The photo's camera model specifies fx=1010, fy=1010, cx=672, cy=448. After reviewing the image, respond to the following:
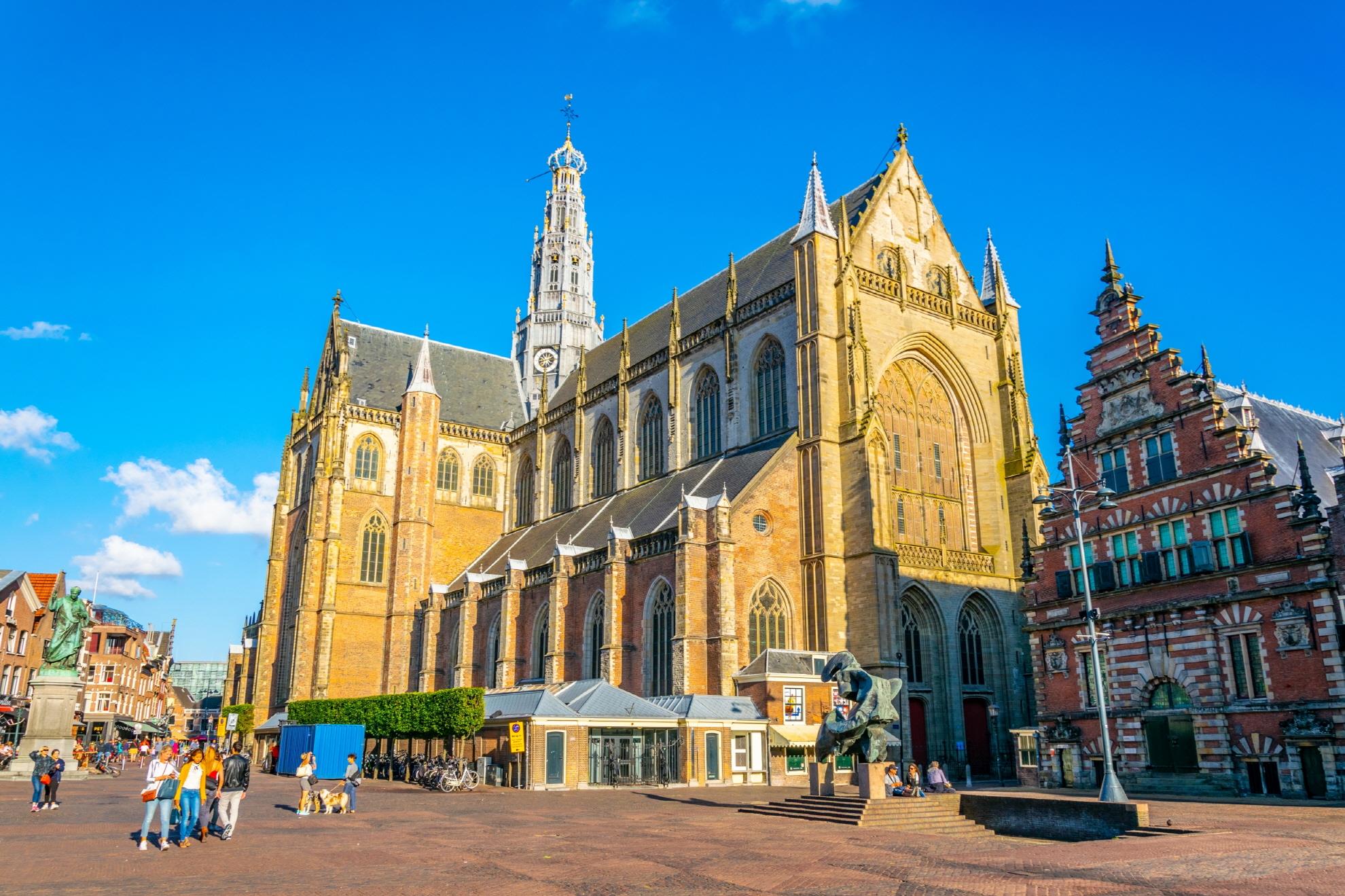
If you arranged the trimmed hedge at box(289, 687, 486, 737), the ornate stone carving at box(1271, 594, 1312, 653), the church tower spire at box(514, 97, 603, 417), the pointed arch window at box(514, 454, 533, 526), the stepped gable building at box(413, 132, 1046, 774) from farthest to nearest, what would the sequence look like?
the church tower spire at box(514, 97, 603, 417), the pointed arch window at box(514, 454, 533, 526), the stepped gable building at box(413, 132, 1046, 774), the trimmed hedge at box(289, 687, 486, 737), the ornate stone carving at box(1271, 594, 1312, 653)

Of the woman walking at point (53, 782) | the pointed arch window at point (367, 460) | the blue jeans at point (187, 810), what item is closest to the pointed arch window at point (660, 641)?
the woman walking at point (53, 782)

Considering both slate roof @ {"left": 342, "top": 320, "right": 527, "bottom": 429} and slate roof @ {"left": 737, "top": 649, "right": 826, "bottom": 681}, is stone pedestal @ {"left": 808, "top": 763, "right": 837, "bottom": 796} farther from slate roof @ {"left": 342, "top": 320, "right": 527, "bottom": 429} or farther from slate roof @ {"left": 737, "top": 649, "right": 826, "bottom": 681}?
slate roof @ {"left": 342, "top": 320, "right": 527, "bottom": 429}

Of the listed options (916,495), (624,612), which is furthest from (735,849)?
(916,495)

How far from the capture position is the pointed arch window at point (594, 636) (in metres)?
40.5

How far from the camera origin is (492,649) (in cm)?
4725

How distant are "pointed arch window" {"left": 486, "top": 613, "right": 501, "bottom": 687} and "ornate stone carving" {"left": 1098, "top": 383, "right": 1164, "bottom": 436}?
28.5 meters

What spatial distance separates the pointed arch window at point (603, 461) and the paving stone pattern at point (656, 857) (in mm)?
→ 29173

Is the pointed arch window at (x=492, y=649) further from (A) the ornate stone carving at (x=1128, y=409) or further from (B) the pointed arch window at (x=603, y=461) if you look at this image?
(A) the ornate stone carving at (x=1128, y=409)

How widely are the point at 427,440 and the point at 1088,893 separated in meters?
50.5

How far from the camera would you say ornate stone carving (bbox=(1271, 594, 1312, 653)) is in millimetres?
23234

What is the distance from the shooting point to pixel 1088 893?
34.9 feet

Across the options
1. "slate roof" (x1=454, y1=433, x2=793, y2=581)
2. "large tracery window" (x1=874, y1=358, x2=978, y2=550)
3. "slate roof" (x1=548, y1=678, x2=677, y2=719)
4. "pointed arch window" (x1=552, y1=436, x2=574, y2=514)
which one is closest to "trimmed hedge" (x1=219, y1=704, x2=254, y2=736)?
"slate roof" (x1=454, y1=433, x2=793, y2=581)


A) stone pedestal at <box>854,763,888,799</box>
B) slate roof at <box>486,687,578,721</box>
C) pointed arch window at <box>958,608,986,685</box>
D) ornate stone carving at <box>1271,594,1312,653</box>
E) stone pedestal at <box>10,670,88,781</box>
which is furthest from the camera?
pointed arch window at <box>958,608,986,685</box>


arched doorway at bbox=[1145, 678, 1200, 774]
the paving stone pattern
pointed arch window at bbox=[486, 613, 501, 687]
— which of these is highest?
pointed arch window at bbox=[486, 613, 501, 687]
